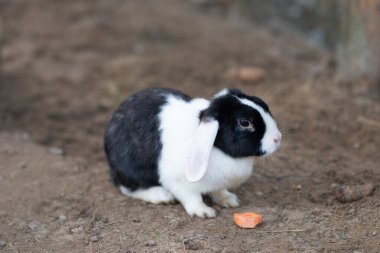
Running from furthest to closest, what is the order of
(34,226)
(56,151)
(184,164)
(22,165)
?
1. (56,151)
2. (22,165)
3. (34,226)
4. (184,164)

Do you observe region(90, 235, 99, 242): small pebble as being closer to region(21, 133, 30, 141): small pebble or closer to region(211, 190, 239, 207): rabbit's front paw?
region(211, 190, 239, 207): rabbit's front paw

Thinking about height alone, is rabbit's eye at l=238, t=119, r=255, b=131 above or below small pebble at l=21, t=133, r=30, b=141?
above

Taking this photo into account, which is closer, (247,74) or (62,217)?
(62,217)

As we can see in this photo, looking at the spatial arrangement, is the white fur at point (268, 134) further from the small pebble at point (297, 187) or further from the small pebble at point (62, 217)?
the small pebble at point (62, 217)

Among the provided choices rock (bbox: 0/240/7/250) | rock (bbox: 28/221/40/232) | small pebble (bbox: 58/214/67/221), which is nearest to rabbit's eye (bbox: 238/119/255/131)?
small pebble (bbox: 58/214/67/221)

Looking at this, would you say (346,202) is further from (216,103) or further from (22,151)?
(22,151)

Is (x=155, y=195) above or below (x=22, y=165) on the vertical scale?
above

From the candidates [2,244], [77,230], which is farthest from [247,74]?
[2,244]

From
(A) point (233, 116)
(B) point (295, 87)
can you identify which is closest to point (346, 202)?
(A) point (233, 116)

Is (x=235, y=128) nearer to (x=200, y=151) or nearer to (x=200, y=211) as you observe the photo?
(x=200, y=151)
